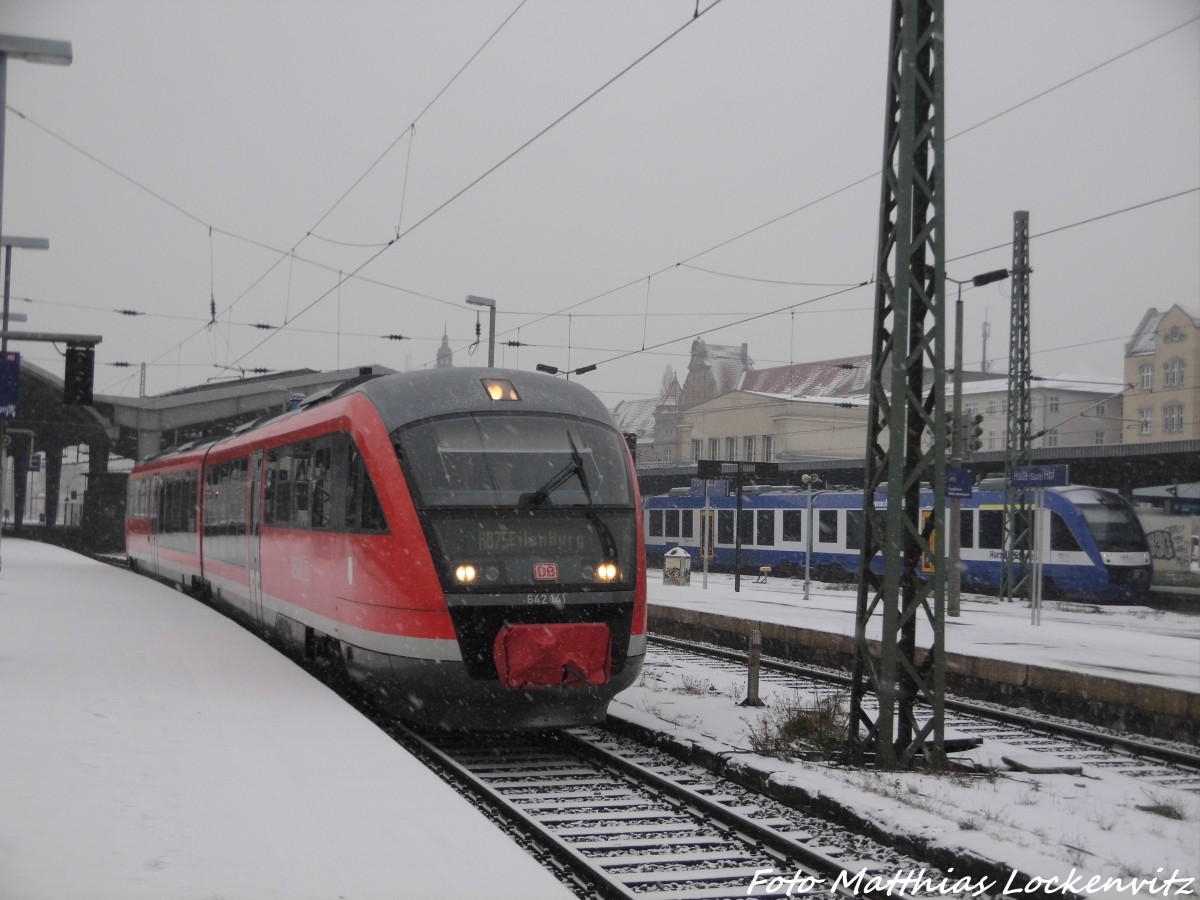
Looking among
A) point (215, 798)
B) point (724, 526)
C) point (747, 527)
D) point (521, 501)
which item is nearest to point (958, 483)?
point (521, 501)

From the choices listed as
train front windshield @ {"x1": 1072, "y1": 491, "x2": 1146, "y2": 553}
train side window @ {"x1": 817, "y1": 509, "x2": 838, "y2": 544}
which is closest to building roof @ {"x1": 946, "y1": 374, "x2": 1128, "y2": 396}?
train side window @ {"x1": 817, "y1": 509, "x2": 838, "y2": 544}

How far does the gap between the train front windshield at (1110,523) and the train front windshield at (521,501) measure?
2163 centimetres

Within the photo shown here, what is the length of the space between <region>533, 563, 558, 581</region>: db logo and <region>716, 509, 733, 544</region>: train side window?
31037 millimetres

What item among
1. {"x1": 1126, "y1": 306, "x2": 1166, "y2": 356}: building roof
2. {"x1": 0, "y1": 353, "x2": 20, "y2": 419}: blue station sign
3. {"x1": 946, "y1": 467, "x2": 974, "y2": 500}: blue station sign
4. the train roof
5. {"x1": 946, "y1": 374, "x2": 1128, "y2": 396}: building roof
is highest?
{"x1": 1126, "y1": 306, "x2": 1166, "y2": 356}: building roof

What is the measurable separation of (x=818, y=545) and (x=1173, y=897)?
3103cm

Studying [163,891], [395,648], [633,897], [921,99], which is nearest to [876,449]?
[921,99]

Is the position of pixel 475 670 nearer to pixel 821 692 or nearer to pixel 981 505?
pixel 821 692

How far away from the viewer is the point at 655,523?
44781 mm

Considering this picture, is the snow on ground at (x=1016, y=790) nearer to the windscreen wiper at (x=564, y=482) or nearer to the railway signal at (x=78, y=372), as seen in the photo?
the windscreen wiper at (x=564, y=482)

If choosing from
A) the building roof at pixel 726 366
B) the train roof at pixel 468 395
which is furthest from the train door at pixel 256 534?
the building roof at pixel 726 366

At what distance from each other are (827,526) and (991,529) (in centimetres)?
602

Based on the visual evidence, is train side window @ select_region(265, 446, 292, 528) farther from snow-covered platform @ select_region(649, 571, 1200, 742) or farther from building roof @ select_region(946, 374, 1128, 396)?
building roof @ select_region(946, 374, 1128, 396)

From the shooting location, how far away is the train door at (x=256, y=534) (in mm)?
14820

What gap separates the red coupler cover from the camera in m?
9.41
